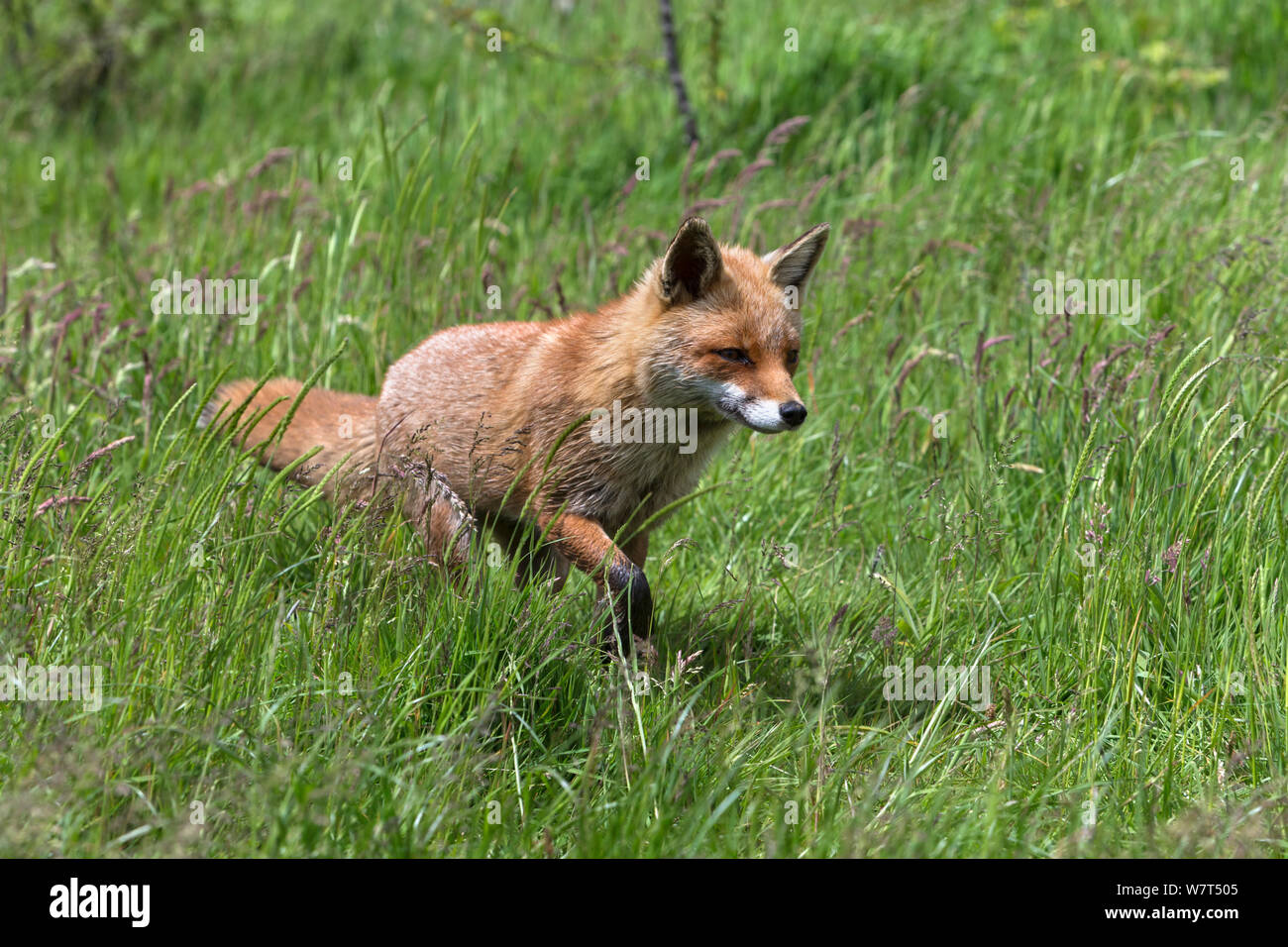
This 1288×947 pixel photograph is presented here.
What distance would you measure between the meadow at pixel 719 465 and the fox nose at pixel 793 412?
329 millimetres

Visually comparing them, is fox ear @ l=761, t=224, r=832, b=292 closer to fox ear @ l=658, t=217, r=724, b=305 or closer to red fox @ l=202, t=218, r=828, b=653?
red fox @ l=202, t=218, r=828, b=653

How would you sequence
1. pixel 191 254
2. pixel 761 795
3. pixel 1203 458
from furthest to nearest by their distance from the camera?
1. pixel 191 254
2. pixel 1203 458
3. pixel 761 795

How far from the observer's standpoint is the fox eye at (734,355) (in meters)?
4.56

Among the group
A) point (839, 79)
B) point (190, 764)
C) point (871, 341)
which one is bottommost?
point (190, 764)

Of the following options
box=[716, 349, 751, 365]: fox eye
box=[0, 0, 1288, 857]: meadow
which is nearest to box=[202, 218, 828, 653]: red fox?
box=[716, 349, 751, 365]: fox eye

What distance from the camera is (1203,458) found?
458 centimetres

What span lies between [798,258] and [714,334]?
0.64m

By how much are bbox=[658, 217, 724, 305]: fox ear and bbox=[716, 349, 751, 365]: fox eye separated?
0.30 metres

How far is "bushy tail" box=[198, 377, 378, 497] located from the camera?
16.6ft

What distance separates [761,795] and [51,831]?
1.88 meters

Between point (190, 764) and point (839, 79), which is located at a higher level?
point (839, 79)
